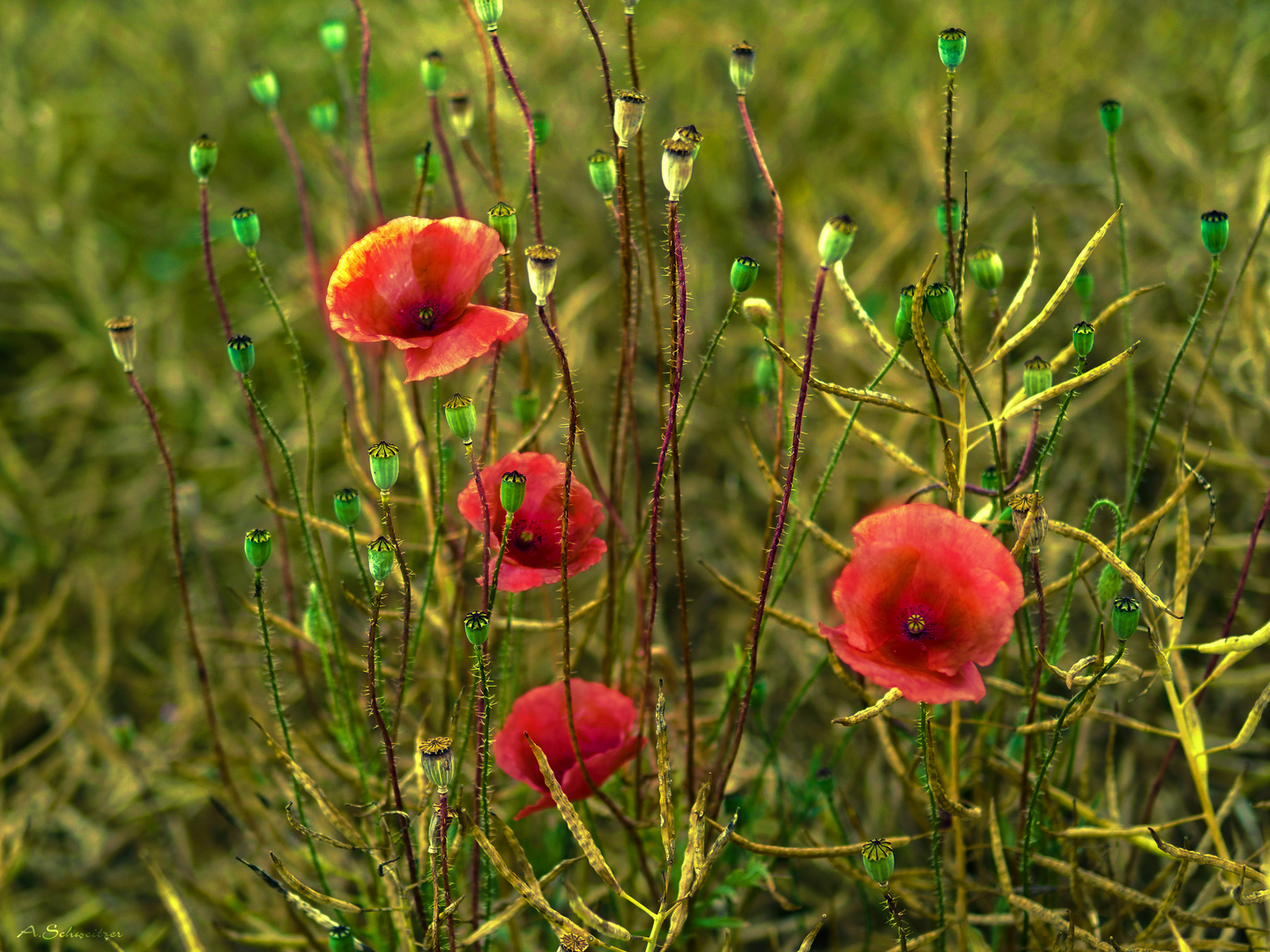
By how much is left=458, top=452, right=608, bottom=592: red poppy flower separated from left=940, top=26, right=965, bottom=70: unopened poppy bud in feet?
1.07

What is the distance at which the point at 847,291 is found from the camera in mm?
623

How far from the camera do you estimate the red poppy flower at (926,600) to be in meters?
0.56

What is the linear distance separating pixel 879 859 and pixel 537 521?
30 centimetres

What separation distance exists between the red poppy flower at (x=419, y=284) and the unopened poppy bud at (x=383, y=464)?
5 centimetres

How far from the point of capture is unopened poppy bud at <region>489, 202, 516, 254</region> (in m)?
0.65

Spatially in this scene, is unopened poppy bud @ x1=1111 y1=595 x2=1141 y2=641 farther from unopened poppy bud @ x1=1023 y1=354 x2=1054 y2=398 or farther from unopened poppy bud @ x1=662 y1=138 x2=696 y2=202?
unopened poppy bud @ x1=662 y1=138 x2=696 y2=202

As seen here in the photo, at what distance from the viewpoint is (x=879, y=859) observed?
0.59 meters

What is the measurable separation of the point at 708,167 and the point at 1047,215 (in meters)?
0.49

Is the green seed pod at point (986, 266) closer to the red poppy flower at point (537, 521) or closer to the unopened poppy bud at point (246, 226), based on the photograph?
the red poppy flower at point (537, 521)

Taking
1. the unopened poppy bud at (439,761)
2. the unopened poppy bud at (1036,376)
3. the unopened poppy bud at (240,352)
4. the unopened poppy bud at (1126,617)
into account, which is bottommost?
the unopened poppy bud at (439,761)

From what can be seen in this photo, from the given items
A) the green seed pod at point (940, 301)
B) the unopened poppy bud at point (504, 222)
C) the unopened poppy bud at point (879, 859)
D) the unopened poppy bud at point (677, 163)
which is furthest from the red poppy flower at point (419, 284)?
the unopened poppy bud at point (879, 859)

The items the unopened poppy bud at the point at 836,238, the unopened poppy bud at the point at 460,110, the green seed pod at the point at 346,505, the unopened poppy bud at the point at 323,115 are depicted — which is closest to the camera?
the unopened poppy bud at the point at 836,238

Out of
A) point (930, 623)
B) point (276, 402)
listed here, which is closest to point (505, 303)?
point (930, 623)

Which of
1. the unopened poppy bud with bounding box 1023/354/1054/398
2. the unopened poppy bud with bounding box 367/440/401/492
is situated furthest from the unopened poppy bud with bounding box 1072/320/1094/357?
the unopened poppy bud with bounding box 367/440/401/492
